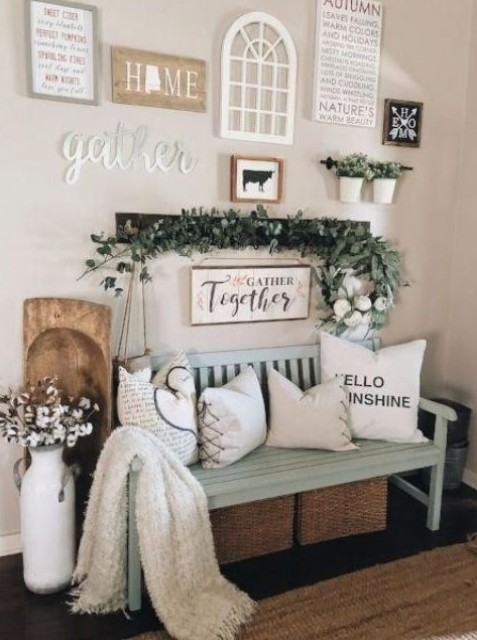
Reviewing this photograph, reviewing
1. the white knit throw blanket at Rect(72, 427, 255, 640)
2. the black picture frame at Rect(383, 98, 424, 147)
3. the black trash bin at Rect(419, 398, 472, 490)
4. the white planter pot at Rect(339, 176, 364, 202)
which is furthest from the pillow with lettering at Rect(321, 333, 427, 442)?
the black picture frame at Rect(383, 98, 424, 147)

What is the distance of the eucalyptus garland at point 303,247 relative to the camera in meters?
2.33

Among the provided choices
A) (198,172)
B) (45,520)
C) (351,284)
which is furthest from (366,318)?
(45,520)

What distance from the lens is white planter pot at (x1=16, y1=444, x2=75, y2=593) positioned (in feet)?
6.86

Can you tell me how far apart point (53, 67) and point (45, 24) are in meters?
0.15

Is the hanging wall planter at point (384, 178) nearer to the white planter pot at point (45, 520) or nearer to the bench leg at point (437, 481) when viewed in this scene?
the bench leg at point (437, 481)

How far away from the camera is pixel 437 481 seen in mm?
2604

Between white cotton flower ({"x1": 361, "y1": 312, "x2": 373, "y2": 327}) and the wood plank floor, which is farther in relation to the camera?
white cotton flower ({"x1": 361, "y1": 312, "x2": 373, "y2": 327})

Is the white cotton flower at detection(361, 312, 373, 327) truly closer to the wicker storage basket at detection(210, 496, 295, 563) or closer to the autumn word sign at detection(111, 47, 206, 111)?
the wicker storage basket at detection(210, 496, 295, 563)

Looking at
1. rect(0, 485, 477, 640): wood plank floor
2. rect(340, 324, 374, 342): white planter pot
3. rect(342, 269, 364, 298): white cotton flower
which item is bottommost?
rect(0, 485, 477, 640): wood plank floor

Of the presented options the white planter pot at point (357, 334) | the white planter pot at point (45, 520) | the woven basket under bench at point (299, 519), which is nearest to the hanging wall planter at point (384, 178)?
the white planter pot at point (357, 334)

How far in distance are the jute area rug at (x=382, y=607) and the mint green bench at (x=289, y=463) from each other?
36 cm

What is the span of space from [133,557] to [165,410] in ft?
1.74

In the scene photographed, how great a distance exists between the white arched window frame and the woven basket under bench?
159 cm

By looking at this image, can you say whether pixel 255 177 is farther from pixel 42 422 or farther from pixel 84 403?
pixel 42 422
